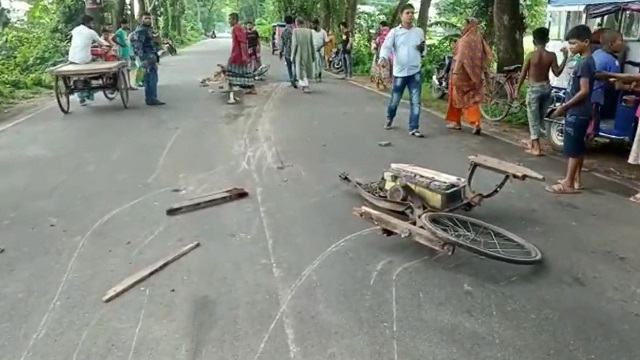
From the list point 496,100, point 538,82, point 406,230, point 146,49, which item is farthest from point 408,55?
point 146,49

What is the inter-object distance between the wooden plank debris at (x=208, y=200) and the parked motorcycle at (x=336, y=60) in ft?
49.6

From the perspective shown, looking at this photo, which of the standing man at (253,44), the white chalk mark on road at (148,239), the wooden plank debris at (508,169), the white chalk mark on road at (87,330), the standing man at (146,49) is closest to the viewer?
the white chalk mark on road at (87,330)

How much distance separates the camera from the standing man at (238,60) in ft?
44.5

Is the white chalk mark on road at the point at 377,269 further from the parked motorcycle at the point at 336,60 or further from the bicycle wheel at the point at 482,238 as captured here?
the parked motorcycle at the point at 336,60

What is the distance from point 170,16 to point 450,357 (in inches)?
1680

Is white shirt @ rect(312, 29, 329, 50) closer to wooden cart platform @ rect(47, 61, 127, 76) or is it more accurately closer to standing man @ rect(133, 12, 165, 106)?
standing man @ rect(133, 12, 165, 106)

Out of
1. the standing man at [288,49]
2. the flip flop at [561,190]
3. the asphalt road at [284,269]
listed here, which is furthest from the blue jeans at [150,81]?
the flip flop at [561,190]

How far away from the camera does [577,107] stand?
632 cm

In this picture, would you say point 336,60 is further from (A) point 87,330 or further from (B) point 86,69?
(A) point 87,330

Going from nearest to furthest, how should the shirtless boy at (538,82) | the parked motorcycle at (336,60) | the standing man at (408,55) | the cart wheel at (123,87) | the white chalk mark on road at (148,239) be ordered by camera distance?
the white chalk mark on road at (148,239)
the shirtless boy at (538,82)
the standing man at (408,55)
the cart wheel at (123,87)
the parked motorcycle at (336,60)

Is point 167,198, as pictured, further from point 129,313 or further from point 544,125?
point 544,125

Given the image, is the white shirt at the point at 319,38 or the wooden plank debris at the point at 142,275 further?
the white shirt at the point at 319,38

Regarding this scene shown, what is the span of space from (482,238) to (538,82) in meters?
4.11

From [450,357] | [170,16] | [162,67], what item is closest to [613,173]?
[450,357]
